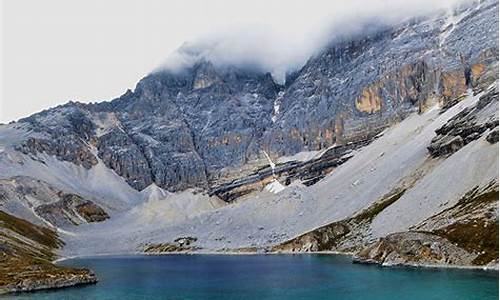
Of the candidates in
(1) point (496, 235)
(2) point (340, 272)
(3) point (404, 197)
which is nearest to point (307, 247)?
(3) point (404, 197)

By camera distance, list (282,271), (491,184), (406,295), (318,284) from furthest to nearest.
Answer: (491,184), (282,271), (318,284), (406,295)

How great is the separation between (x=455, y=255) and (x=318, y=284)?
3246cm

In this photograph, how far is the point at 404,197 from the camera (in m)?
184

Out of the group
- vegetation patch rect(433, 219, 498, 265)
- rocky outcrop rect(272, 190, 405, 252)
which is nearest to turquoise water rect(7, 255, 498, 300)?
vegetation patch rect(433, 219, 498, 265)

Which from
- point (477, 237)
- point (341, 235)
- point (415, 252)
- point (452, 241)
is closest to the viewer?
point (477, 237)

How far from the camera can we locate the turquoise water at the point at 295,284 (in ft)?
301

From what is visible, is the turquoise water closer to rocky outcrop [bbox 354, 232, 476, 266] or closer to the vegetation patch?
rocky outcrop [bbox 354, 232, 476, 266]

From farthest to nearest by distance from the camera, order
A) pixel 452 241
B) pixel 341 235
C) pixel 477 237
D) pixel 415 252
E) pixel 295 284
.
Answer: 1. pixel 341 235
2. pixel 415 252
3. pixel 452 241
4. pixel 477 237
5. pixel 295 284

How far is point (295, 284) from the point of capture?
107750 mm

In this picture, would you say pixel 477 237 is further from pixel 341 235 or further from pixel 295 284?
pixel 341 235

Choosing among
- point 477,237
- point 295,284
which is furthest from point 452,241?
point 295,284

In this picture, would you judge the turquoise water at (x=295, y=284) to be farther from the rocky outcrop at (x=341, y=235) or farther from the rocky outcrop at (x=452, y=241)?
the rocky outcrop at (x=341, y=235)

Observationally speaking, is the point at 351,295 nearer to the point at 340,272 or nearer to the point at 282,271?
the point at 340,272

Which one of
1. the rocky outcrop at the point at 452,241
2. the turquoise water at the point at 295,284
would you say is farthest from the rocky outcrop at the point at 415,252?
the turquoise water at the point at 295,284
